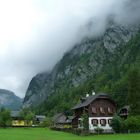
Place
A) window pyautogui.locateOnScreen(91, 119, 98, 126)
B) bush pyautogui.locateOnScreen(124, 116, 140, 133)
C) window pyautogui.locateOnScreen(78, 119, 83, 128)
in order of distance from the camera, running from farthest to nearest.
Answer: window pyautogui.locateOnScreen(78, 119, 83, 128) → window pyautogui.locateOnScreen(91, 119, 98, 126) → bush pyautogui.locateOnScreen(124, 116, 140, 133)

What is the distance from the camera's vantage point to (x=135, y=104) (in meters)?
90.0

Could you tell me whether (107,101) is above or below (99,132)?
above

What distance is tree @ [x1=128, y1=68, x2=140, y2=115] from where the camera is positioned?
89.7m

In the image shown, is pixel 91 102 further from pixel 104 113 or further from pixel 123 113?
pixel 123 113

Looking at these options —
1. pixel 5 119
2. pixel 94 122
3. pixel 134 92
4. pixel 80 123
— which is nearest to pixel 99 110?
pixel 94 122

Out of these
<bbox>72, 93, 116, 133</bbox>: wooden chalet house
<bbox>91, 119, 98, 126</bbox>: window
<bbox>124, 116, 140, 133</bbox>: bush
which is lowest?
<bbox>124, 116, 140, 133</bbox>: bush

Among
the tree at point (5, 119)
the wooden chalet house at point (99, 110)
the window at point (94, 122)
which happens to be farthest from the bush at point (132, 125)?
the tree at point (5, 119)

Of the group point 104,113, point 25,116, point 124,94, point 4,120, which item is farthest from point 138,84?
point 25,116

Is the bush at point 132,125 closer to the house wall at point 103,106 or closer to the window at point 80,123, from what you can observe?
the house wall at point 103,106

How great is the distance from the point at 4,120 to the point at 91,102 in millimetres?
44090

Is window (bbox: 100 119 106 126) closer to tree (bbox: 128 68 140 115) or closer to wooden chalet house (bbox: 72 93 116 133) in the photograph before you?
wooden chalet house (bbox: 72 93 116 133)

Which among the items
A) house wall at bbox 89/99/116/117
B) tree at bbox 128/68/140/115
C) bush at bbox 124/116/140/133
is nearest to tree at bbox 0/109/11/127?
house wall at bbox 89/99/116/117

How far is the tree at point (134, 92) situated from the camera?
89.7 metres

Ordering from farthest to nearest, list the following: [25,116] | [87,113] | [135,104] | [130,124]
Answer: [25,116] → [87,113] → [135,104] → [130,124]
